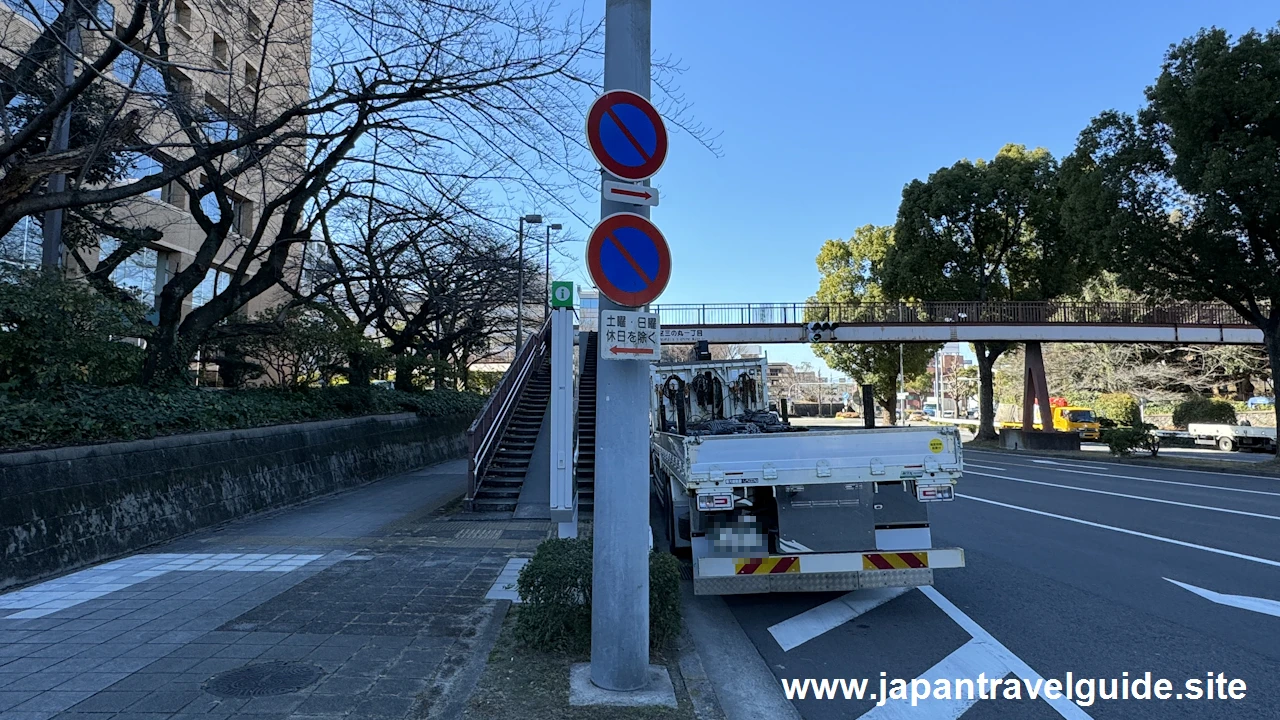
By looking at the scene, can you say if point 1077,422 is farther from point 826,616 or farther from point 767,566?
point 767,566

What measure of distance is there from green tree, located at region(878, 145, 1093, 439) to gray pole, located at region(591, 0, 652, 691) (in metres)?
30.7

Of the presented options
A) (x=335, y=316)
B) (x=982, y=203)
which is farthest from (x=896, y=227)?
(x=335, y=316)

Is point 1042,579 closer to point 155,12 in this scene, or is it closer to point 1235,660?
point 1235,660

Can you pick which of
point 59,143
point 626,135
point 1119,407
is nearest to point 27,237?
point 59,143

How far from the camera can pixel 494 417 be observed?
13.7 meters

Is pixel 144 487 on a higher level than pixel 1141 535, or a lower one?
higher

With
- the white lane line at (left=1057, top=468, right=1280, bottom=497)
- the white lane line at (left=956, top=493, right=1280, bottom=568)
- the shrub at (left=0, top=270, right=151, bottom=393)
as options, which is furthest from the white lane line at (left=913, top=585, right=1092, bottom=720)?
the white lane line at (left=1057, top=468, right=1280, bottom=497)

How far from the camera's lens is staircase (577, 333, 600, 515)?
1203 centimetres

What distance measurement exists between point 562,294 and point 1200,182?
20229mm

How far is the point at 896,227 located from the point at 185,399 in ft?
109

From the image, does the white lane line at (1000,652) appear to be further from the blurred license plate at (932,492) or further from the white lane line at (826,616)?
the blurred license plate at (932,492)

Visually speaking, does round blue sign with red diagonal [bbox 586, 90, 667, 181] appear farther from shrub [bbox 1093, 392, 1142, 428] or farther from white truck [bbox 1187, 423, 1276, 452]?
shrub [bbox 1093, 392, 1142, 428]

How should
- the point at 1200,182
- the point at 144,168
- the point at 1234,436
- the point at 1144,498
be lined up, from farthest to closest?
the point at 1234,436
the point at 1200,182
the point at 144,168
the point at 1144,498

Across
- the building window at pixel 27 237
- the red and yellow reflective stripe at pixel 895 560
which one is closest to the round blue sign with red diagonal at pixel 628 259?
the red and yellow reflective stripe at pixel 895 560
